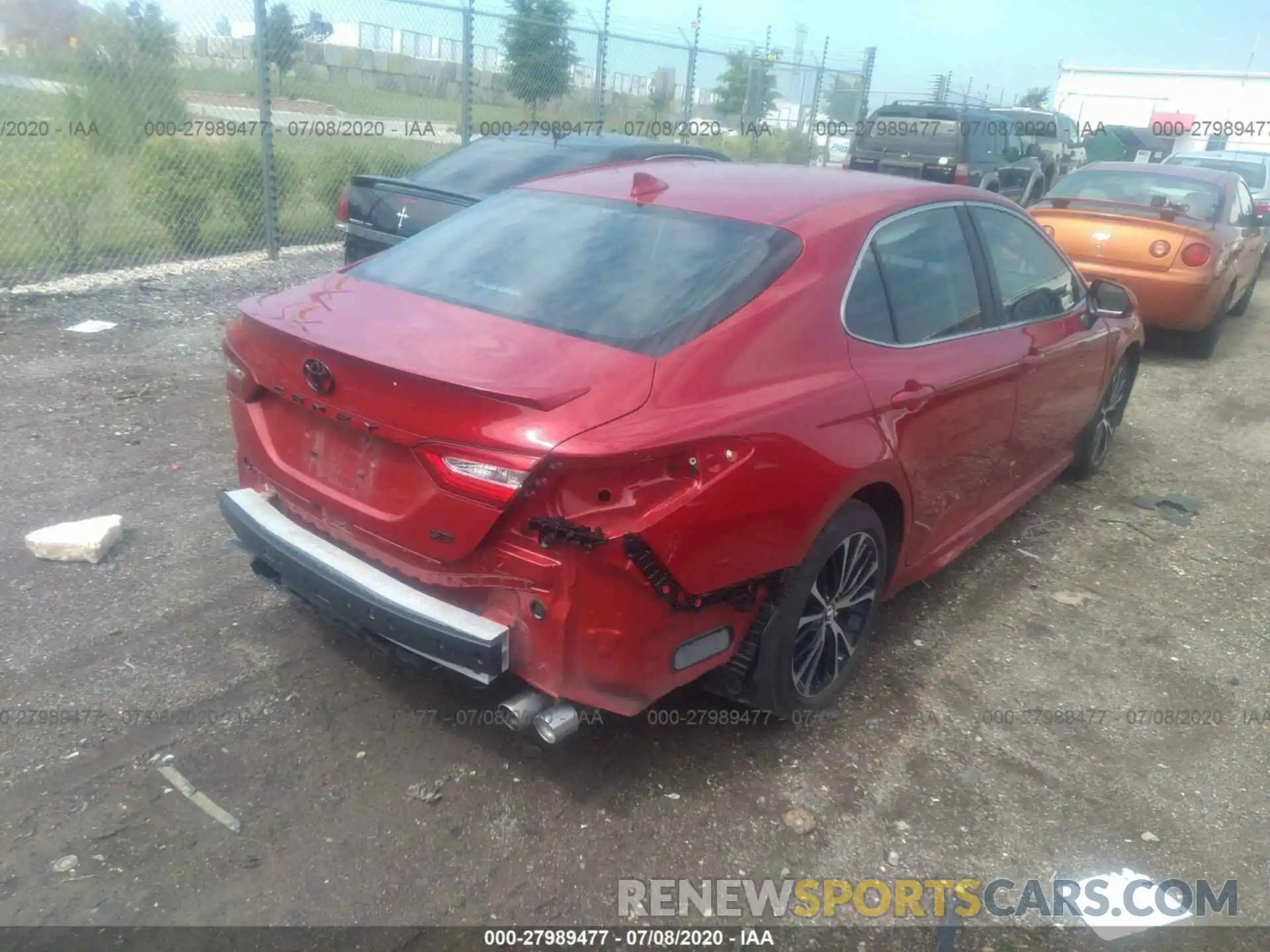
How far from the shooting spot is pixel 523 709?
102 inches

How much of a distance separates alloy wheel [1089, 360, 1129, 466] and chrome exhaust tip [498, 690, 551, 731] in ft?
12.9

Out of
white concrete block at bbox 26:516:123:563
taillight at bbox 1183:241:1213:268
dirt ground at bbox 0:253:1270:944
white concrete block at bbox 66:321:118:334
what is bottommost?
dirt ground at bbox 0:253:1270:944

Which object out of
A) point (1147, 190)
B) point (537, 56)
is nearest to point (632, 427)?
point (1147, 190)

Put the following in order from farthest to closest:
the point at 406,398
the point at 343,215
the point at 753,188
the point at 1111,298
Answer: the point at 343,215
the point at 1111,298
the point at 753,188
the point at 406,398

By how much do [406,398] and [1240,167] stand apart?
49.0 ft

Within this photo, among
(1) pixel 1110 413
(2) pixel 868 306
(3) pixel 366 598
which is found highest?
(2) pixel 868 306

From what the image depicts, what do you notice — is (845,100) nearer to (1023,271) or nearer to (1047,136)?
(1047,136)

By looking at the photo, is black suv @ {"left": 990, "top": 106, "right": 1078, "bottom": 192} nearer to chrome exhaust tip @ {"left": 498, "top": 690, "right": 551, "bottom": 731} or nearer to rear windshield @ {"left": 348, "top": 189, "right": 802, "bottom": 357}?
rear windshield @ {"left": 348, "top": 189, "right": 802, "bottom": 357}

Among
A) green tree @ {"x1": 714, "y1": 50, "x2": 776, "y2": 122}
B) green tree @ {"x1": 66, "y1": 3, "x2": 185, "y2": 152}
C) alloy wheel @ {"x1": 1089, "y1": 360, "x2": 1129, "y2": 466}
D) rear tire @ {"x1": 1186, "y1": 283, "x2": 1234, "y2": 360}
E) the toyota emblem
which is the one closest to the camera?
the toyota emblem

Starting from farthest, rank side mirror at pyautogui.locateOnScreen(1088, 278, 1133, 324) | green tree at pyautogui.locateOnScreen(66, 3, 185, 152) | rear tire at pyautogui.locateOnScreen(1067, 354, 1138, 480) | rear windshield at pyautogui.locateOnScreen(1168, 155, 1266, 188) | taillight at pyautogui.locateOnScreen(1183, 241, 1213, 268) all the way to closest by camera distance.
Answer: rear windshield at pyautogui.locateOnScreen(1168, 155, 1266, 188), green tree at pyautogui.locateOnScreen(66, 3, 185, 152), taillight at pyautogui.locateOnScreen(1183, 241, 1213, 268), rear tire at pyautogui.locateOnScreen(1067, 354, 1138, 480), side mirror at pyautogui.locateOnScreen(1088, 278, 1133, 324)

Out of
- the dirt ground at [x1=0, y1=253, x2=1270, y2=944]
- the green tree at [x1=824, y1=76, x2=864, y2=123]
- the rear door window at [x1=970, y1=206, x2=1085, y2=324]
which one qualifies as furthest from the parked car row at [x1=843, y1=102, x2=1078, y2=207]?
the dirt ground at [x1=0, y1=253, x2=1270, y2=944]

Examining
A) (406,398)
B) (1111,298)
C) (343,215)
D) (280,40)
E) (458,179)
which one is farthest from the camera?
(280,40)

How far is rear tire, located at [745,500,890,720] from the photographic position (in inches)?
113

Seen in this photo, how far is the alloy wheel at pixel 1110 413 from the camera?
5.46 metres
